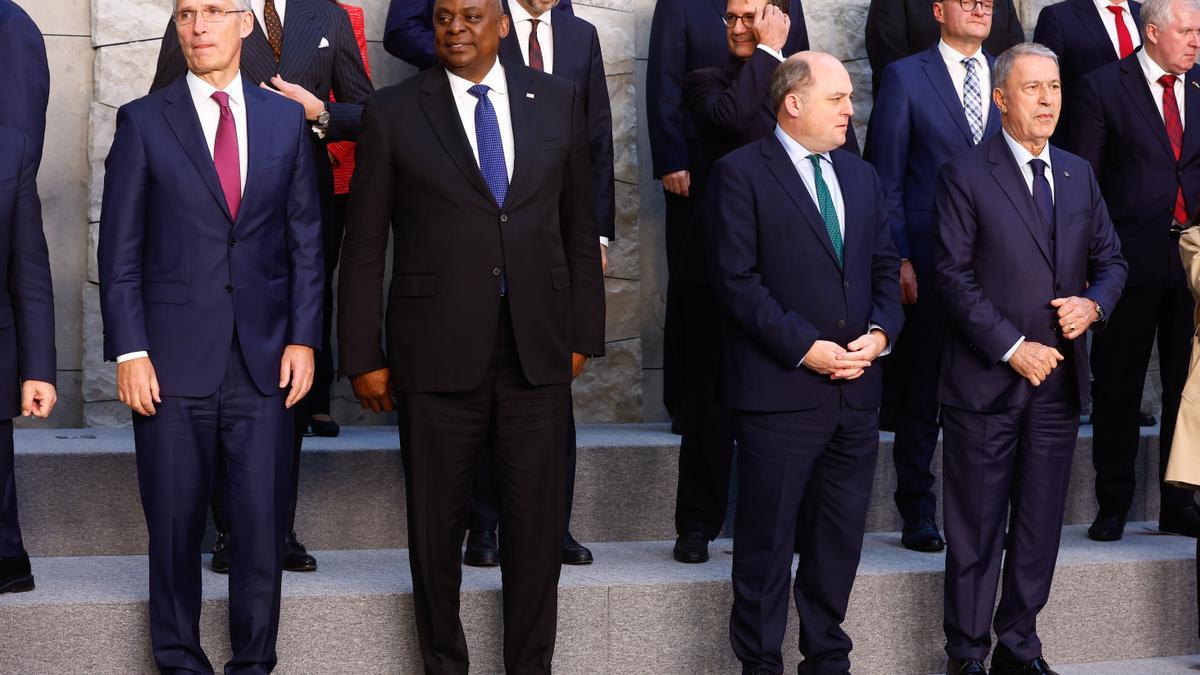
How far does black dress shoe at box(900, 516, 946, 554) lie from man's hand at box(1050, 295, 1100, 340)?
34.4 inches

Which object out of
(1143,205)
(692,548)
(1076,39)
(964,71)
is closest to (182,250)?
(692,548)

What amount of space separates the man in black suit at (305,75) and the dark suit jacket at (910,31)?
191 centimetres

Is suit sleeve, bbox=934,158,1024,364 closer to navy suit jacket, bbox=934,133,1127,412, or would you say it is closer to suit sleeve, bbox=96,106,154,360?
navy suit jacket, bbox=934,133,1127,412

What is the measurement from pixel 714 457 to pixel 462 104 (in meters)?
1.31

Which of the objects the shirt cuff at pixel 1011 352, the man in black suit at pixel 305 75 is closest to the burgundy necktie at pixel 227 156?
the man in black suit at pixel 305 75

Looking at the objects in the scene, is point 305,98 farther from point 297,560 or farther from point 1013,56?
point 1013,56

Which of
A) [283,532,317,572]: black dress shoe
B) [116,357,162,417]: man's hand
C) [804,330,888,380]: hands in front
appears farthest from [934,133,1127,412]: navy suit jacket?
[116,357,162,417]: man's hand

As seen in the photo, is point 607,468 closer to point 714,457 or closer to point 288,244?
point 714,457

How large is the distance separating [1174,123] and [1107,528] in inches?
50.6

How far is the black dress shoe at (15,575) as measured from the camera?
3.84 meters

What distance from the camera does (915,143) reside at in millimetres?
4727

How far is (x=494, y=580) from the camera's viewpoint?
4121 mm

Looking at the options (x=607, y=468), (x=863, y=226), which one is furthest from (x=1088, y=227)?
(x=607, y=468)

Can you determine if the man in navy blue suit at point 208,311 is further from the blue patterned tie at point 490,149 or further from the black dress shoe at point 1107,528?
the black dress shoe at point 1107,528
